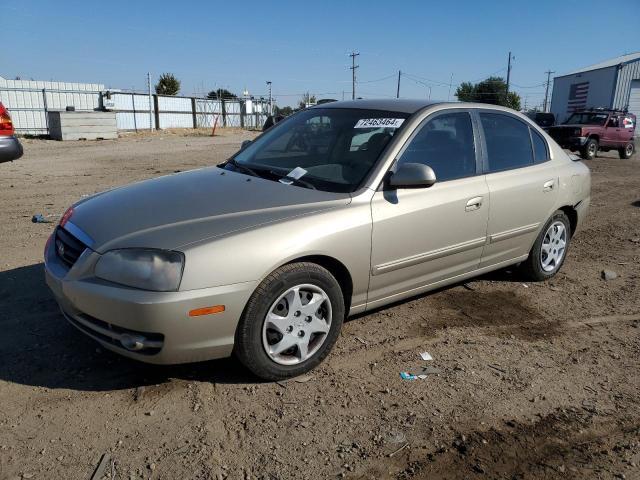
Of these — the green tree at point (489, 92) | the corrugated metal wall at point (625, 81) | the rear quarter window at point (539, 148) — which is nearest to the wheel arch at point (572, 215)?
the rear quarter window at point (539, 148)

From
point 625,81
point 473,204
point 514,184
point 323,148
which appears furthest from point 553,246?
point 625,81

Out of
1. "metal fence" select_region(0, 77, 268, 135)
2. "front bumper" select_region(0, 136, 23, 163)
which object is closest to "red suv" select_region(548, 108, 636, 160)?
"front bumper" select_region(0, 136, 23, 163)

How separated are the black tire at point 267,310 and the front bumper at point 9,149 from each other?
6.05 meters

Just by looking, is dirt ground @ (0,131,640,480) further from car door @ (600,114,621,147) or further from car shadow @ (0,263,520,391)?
car door @ (600,114,621,147)

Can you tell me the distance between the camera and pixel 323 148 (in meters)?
3.97

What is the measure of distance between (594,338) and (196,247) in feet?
10.0

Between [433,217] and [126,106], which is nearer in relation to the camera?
[433,217]

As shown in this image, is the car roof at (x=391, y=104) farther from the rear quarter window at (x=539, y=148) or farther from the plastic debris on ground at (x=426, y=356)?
the plastic debris on ground at (x=426, y=356)

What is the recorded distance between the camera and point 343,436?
8.74 ft

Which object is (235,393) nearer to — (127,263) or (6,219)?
(127,263)

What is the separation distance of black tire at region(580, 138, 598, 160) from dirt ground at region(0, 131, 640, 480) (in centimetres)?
1645

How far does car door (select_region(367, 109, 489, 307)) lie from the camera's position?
347cm

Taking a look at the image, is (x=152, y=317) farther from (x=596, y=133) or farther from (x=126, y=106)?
(x=126, y=106)

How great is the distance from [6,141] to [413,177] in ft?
21.0
